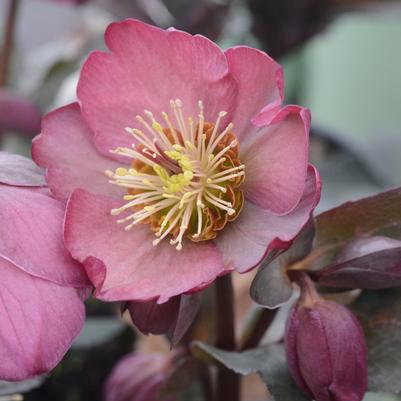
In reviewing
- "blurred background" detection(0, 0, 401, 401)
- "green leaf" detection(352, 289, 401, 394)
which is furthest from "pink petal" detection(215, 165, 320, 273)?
"blurred background" detection(0, 0, 401, 401)

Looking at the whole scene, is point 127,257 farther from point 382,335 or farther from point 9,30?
point 9,30

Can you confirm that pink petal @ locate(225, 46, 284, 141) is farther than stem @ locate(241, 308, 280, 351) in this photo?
No

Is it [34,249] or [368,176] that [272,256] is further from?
[368,176]

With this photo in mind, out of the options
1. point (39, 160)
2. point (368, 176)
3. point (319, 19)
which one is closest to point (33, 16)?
point (319, 19)

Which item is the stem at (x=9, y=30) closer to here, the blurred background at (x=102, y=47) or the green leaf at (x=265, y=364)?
the blurred background at (x=102, y=47)

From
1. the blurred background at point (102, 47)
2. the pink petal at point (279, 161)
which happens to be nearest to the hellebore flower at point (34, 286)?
the pink petal at point (279, 161)

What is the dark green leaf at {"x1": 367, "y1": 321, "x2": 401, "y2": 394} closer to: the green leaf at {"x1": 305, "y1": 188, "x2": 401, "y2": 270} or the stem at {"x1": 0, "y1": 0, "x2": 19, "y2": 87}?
the green leaf at {"x1": 305, "y1": 188, "x2": 401, "y2": 270}
